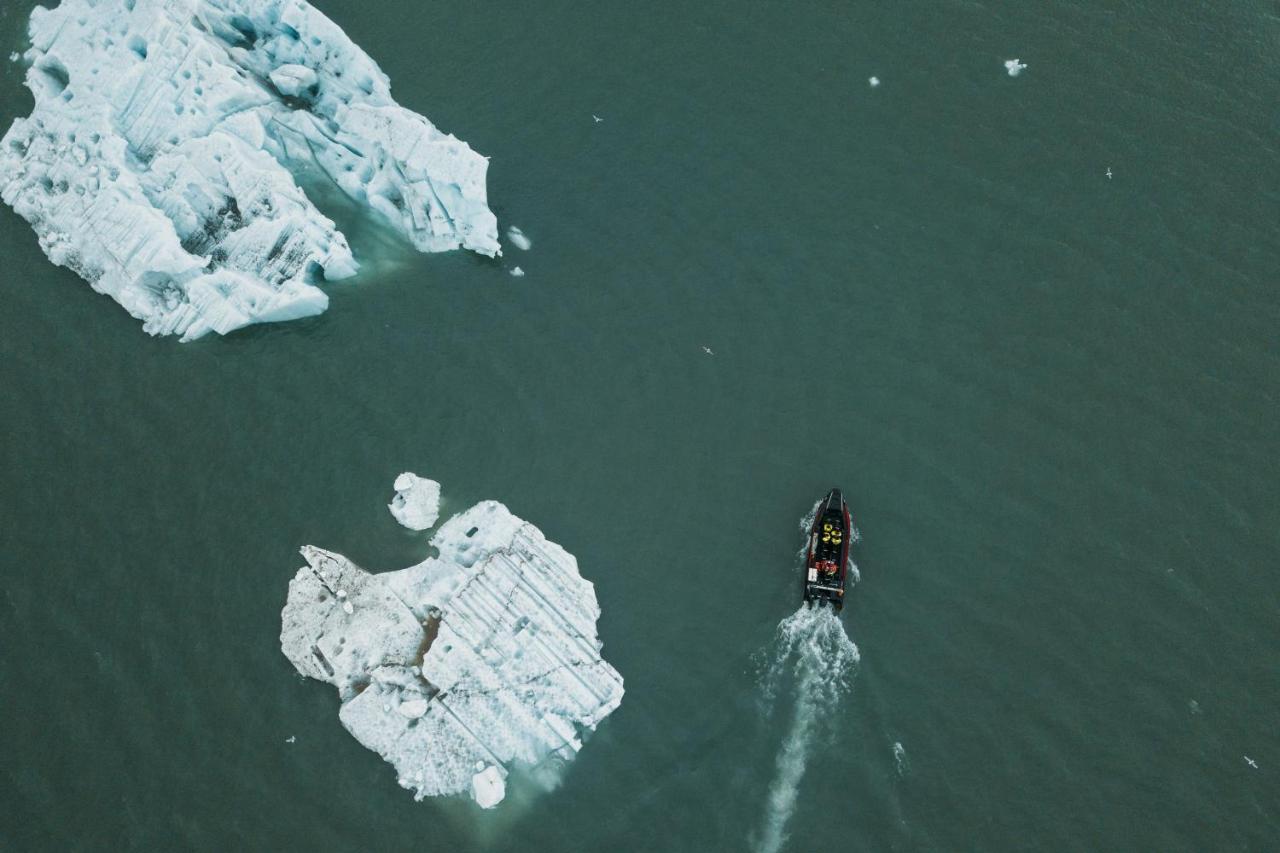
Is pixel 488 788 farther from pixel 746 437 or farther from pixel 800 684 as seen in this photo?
pixel 746 437

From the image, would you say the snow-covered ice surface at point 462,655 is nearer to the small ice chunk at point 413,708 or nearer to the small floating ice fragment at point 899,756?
the small ice chunk at point 413,708

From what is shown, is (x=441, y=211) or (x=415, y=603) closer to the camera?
(x=415, y=603)

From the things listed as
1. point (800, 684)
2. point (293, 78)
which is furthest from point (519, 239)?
point (800, 684)

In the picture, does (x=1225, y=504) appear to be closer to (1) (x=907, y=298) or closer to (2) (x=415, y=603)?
(1) (x=907, y=298)

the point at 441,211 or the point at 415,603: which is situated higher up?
→ the point at 441,211

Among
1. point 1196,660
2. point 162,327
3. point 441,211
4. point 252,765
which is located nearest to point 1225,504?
point 1196,660

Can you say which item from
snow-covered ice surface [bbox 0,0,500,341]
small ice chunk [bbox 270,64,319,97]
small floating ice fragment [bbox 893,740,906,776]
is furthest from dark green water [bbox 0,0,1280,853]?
small ice chunk [bbox 270,64,319,97]

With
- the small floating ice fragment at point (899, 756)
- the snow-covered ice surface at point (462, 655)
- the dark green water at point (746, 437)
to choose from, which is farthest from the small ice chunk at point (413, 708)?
the small floating ice fragment at point (899, 756)
